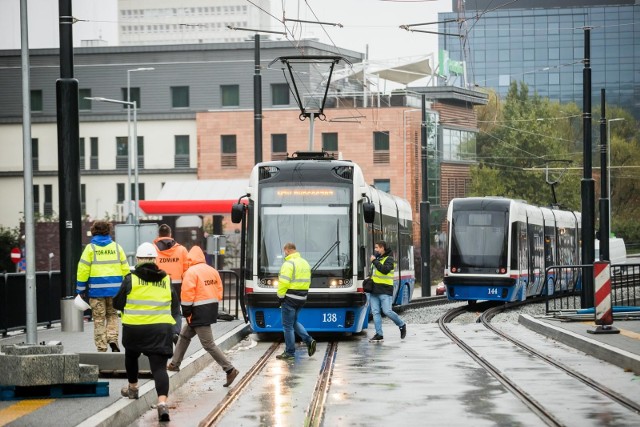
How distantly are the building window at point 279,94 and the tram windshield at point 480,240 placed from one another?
45645 mm

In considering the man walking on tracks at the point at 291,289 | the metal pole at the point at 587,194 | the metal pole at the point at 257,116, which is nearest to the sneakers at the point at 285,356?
the man walking on tracks at the point at 291,289

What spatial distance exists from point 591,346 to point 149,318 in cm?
903

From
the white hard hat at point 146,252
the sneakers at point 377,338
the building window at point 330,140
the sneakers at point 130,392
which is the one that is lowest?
the sneakers at point 377,338

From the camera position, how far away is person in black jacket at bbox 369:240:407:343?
2306cm

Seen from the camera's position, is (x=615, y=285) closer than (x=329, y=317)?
No

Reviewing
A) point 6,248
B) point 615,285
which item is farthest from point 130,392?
point 6,248

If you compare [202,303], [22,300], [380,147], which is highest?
[380,147]

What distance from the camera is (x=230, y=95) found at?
272 ft

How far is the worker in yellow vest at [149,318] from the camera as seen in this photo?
12883 millimetres

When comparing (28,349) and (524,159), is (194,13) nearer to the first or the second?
(524,159)

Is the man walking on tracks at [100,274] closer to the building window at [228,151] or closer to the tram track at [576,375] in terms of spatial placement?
the tram track at [576,375]

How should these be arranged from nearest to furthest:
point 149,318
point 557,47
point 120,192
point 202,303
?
point 149,318 < point 202,303 < point 120,192 < point 557,47

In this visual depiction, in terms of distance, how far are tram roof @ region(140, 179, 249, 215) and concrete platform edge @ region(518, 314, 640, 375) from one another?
37764 mm

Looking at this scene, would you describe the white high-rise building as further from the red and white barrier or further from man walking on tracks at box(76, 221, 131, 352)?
man walking on tracks at box(76, 221, 131, 352)
